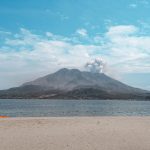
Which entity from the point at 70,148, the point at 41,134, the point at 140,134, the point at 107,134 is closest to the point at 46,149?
the point at 70,148

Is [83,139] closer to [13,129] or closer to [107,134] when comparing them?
[107,134]

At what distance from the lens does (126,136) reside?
17812 mm

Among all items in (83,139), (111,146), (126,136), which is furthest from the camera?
(126,136)

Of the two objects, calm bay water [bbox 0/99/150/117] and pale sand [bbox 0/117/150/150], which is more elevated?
calm bay water [bbox 0/99/150/117]

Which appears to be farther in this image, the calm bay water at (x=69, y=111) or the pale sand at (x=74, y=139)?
the calm bay water at (x=69, y=111)

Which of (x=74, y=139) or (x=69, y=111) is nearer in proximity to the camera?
(x=74, y=139)

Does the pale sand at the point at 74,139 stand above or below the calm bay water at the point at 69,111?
below

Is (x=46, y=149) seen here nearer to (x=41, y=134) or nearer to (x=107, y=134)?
(x=41, y=134)

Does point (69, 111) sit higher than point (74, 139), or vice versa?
point (69, 111)

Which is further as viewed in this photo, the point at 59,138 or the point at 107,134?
the point at 107,134

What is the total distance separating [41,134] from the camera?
18.2 m

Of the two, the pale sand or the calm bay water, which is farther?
the calm bay water

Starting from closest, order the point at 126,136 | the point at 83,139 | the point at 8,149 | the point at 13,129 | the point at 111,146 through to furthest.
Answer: the point at 8,149 → the point at 111,146 → the point at 83,139 → the point at 126,136 → the point at 13,129

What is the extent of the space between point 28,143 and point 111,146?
369cm
